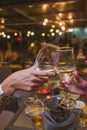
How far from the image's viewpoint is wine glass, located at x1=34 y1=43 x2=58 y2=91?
919mm

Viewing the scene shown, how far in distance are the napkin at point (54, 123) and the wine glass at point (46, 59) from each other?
213mm

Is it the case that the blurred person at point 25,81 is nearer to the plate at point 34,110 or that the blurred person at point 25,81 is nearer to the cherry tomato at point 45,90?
the plate at point 34,110

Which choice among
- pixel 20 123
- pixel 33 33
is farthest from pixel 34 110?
pixel 33 33

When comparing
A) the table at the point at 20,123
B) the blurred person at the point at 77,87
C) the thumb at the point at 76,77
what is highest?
→ the thumb at the point at 76,77

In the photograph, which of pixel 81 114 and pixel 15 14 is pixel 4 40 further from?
pixel 81 114

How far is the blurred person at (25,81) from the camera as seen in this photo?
87cm

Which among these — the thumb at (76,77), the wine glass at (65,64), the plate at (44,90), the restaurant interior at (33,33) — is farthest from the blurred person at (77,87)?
the restaurant interior at (33,33)

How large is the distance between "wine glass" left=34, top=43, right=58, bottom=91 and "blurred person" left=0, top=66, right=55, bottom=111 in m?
0.04

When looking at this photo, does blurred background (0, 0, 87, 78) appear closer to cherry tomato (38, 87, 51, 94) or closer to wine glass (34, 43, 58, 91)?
cherry tomato (38, 87, 51, 94)

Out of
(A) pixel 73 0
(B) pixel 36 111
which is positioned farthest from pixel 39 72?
(A) pixel 73 0

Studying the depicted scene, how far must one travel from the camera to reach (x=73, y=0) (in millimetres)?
3723

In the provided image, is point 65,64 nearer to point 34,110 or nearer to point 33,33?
point 34,110

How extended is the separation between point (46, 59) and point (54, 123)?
291mm

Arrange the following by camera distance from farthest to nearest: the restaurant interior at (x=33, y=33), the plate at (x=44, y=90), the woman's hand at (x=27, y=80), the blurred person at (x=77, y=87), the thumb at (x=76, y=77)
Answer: the restaurant interior at (x=33, y=33)
the plate at (x=44, y=90)
the blurred person at (x=77, y=87)
the thumb at (x=76, y=77)
the woman's hand at (x=27, y=80)
